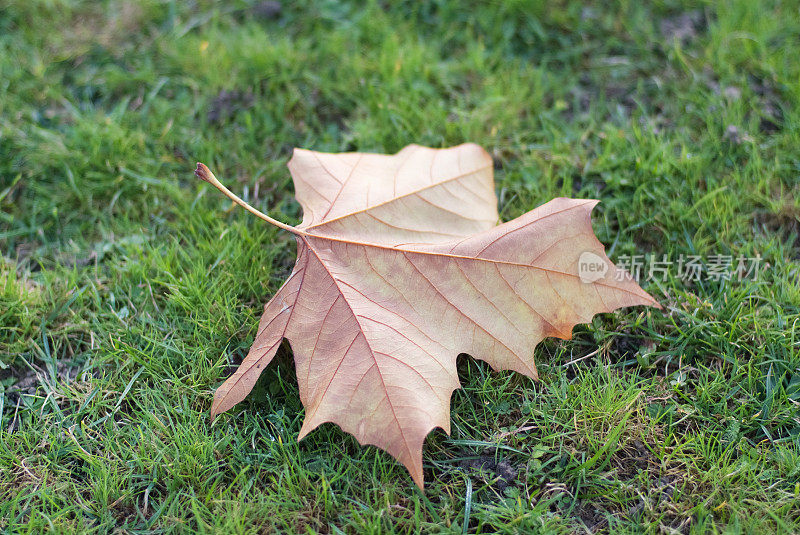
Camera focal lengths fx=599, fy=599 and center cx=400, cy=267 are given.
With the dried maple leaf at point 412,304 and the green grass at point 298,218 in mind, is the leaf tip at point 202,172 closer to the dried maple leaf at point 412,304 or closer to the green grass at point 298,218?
the dried maple leaf at point 412,304

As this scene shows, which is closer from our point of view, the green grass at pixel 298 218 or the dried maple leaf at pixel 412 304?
the dried maple leaf at pixel 412 304

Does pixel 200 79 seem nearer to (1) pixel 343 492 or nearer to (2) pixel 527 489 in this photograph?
(1) pixel 343 492

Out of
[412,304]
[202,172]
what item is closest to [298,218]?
[202,172]

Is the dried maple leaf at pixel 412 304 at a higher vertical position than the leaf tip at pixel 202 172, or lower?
lower

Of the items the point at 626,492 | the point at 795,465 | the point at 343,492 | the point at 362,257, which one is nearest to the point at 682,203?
the point at 795,465

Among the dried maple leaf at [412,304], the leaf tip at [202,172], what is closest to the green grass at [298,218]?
the dried maple leaf at [412,304]

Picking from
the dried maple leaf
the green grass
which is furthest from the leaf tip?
the green grass
